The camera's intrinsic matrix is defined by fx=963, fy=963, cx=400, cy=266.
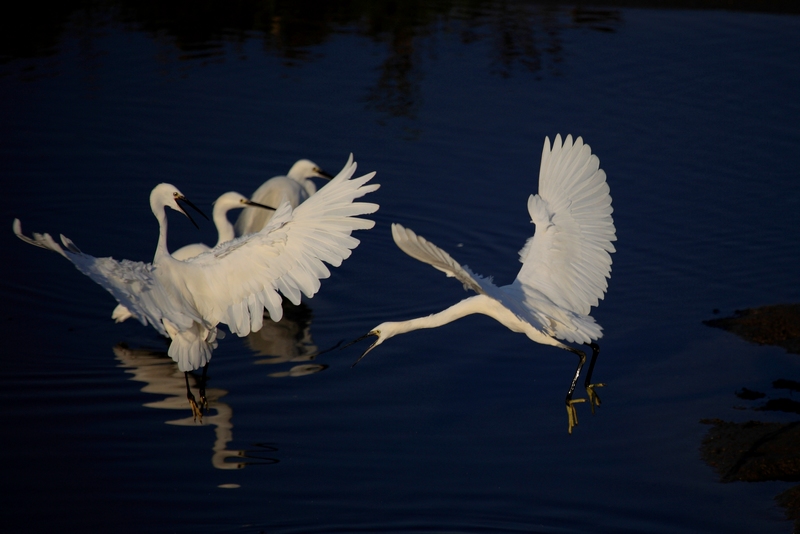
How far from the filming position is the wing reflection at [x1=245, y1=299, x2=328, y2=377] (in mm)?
7406

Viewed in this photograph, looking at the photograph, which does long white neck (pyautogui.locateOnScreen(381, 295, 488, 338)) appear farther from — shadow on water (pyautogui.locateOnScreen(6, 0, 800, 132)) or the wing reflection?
shadow on water (pyautogui.locateOnScreen(6, 0, 800, 132))

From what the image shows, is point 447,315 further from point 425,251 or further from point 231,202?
point 231,202

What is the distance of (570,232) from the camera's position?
21.6 feet

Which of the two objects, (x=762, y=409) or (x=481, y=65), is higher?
(x=481, y=65)

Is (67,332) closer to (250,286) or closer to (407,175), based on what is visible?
(250,286)

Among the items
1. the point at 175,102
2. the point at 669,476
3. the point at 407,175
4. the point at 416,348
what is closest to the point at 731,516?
the point at 669,476

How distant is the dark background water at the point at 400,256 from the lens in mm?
5793

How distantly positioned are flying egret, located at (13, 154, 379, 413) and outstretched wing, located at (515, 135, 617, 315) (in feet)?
4.49

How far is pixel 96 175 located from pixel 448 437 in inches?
245

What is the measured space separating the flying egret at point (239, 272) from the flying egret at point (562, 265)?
0.72m

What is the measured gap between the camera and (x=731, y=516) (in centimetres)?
566

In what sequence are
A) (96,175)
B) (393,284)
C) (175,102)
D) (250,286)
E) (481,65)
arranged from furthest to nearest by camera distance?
(481,65) → (175,102) → (96,175) → (393,284) → (250,286)

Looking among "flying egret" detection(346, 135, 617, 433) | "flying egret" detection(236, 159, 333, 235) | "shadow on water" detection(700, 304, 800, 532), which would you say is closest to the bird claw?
"flying egret" detection(346, 135, 617, 433)

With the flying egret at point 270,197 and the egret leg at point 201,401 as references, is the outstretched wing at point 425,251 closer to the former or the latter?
the egret leg at point 201,401
